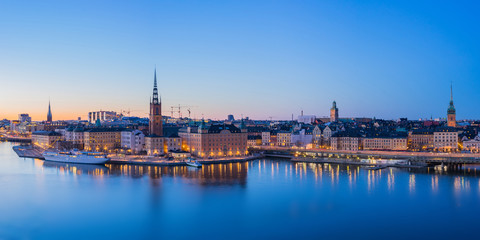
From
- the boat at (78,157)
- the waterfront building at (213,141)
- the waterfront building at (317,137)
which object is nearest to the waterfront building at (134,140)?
the waterfront building at (213,141)

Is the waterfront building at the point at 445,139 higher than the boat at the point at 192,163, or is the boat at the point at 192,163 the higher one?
the waterfront building at the point at 445,139

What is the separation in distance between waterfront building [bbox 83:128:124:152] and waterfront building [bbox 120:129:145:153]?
4.60 ft

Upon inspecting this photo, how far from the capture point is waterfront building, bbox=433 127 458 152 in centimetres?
3634

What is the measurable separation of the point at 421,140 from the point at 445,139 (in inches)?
84.9

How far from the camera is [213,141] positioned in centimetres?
3195

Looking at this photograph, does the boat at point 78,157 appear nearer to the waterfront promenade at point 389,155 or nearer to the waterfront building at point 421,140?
the waterfront promenade at point 389,155

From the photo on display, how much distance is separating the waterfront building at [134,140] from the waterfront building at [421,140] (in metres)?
22.6

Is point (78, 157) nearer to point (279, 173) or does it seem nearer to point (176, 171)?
point (176, 171)

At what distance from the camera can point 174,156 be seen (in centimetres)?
3078

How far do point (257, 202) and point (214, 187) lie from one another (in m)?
3.14

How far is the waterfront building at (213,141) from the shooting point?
3159cm

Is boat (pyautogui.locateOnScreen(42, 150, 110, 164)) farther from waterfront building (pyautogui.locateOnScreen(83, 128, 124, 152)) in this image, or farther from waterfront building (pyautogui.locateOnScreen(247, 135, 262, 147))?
waterfront building (pyautogui.locateOnScreen(247, 135, 262, 147))

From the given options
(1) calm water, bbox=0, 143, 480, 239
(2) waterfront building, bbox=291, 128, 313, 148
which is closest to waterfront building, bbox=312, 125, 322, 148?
(2) waterfront building, bbox=291, 128, 313, 148

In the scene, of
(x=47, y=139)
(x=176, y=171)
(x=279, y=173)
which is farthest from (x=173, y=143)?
(x=47, y=139)
